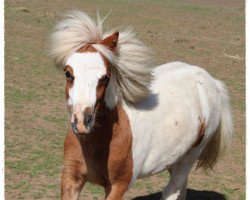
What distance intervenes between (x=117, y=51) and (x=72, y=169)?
0.99 metres

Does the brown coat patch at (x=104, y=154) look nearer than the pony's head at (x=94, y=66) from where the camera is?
No

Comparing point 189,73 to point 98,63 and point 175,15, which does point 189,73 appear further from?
point 175,15

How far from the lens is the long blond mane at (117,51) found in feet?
12.6

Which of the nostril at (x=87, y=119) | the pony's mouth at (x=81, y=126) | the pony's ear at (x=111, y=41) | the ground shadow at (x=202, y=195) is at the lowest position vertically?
the ground shadow at (x=202, y=195)

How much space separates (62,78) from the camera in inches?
441

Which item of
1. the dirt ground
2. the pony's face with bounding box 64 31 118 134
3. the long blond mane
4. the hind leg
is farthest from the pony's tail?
the pony's face with bounding box 64 31 118 134

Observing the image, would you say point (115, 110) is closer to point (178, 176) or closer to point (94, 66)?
point (94, 66)

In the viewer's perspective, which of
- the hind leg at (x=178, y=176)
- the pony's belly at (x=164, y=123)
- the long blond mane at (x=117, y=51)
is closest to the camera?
the long blond mane at (x=117, y=51)

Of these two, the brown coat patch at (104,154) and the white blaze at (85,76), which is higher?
the white blaze at (85,76)

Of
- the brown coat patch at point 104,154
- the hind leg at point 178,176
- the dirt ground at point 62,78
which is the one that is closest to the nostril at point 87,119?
the brown coat patch at point 104,154

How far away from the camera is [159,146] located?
14.7 ft

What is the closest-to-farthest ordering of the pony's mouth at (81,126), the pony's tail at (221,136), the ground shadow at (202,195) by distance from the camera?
the pony's mouth at (81,126)
the pony's tail at (221,136)
the ground shadow at (202,195)

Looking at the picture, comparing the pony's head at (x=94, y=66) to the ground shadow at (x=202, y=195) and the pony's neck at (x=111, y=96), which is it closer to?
the pony's neck at (x=111, y=96)

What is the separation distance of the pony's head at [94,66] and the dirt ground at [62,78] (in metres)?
0.38
